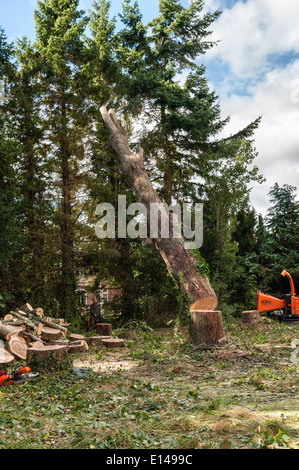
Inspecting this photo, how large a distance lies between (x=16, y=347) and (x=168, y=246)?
186 inches

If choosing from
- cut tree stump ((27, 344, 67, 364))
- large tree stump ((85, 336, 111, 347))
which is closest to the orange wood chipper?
large tree stump ((85, 336, 111, 347))

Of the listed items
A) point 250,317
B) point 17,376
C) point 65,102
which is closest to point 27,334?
point 17,376

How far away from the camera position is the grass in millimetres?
3545

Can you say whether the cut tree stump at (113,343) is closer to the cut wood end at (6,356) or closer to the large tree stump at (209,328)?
the large tree stump at (209,328)

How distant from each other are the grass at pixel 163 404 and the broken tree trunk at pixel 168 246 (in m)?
1.64

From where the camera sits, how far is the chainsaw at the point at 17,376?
589 cm

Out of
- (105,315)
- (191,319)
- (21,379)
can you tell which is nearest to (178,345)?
(191,319)

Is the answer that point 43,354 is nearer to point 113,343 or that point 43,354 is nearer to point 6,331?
point 6,331

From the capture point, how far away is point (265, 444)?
3318 mm

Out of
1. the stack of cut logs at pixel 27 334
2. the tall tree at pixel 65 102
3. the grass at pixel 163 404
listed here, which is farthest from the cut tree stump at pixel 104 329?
the grass at pixel 163 404

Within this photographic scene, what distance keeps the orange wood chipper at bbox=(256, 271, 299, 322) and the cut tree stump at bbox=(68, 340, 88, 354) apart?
244 inches

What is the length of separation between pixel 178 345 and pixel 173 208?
725 cm

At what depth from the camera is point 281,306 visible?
42.0 feet
